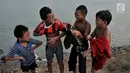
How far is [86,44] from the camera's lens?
4641 millimetres

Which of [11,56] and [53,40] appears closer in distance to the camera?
[11,56]

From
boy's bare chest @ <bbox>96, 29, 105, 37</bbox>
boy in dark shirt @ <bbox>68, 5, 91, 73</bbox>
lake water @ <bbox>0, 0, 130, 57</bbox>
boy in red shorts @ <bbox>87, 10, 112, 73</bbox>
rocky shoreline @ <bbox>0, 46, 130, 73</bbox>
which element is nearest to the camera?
boy in red shorts @ <bbox>87, 10, 112, 73</bbox>

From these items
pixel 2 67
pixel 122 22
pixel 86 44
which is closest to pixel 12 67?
pixel 2 67

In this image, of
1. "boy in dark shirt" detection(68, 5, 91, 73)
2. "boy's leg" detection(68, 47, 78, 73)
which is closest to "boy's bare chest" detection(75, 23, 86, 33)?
"boy in dark shirt" detection(68, 5, 91, 73)

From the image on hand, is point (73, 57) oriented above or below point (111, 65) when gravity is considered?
above

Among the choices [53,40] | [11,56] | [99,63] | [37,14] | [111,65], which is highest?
[37,14]

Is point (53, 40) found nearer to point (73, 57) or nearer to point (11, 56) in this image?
point (73, 57)

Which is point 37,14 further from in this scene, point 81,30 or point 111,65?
point 81,30

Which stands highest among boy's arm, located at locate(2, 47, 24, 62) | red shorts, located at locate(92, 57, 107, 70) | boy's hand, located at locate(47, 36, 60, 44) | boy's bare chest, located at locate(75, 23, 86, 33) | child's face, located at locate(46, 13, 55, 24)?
child's face, located at locate(46, 13, 55, 24)

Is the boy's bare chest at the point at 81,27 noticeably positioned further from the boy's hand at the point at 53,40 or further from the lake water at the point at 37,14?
the lake water at the point at 37,14

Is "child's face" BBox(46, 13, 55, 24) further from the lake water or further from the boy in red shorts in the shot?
the lake water

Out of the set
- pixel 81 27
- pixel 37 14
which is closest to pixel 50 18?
pixel 81 27

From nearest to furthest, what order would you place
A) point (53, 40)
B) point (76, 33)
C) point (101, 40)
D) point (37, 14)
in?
1. point (101, 40)
2. point (76, 33)
3. point (53, 40)
4. point (37, 14)

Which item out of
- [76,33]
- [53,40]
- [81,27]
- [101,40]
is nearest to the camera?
[101,40]
